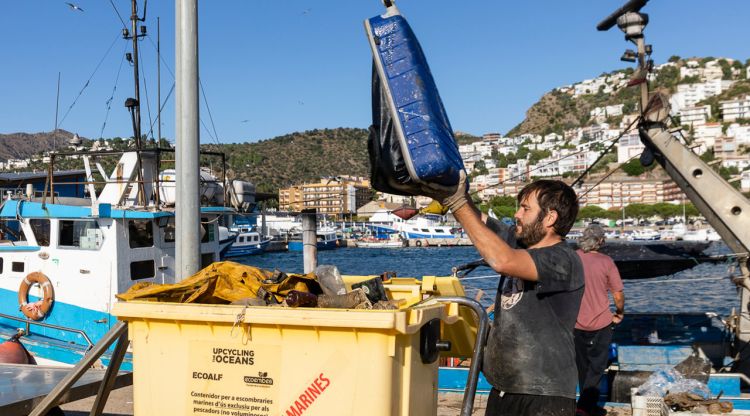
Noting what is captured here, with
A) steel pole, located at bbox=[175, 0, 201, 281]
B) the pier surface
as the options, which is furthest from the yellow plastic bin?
the pier surface

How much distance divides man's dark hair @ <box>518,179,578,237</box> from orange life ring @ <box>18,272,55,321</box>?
11.1 meters

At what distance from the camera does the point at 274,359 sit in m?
3.32

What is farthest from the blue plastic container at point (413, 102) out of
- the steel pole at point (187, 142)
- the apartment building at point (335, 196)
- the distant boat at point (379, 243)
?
the distant boat at point (379, 243)

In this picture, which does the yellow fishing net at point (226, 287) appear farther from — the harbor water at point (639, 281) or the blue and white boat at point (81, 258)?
the blue and white boat at point (81, 258)

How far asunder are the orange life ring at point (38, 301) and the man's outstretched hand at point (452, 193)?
36.4ft

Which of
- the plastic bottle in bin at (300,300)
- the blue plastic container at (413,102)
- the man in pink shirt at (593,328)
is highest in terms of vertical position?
the blue plastic container at (413,102)

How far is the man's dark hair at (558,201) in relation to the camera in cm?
356

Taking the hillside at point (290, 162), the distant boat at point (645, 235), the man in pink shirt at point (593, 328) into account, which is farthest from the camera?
the hillside at point (290, 162)

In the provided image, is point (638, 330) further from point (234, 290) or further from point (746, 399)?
point (234, 290)

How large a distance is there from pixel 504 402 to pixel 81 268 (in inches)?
413

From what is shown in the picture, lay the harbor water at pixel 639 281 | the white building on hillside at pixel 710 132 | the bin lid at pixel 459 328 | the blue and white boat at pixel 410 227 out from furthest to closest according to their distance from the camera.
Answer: the white building on hillside at pixel 710 132, the blue and white boat at pixel 410 227, the harbor water at pixel 639 281, the bin lid at pixel 459 328

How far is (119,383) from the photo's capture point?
15.0 ft

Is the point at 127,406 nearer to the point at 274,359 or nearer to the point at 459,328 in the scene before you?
the point at 459,328

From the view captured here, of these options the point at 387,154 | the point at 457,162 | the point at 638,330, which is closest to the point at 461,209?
the point at 457,162
